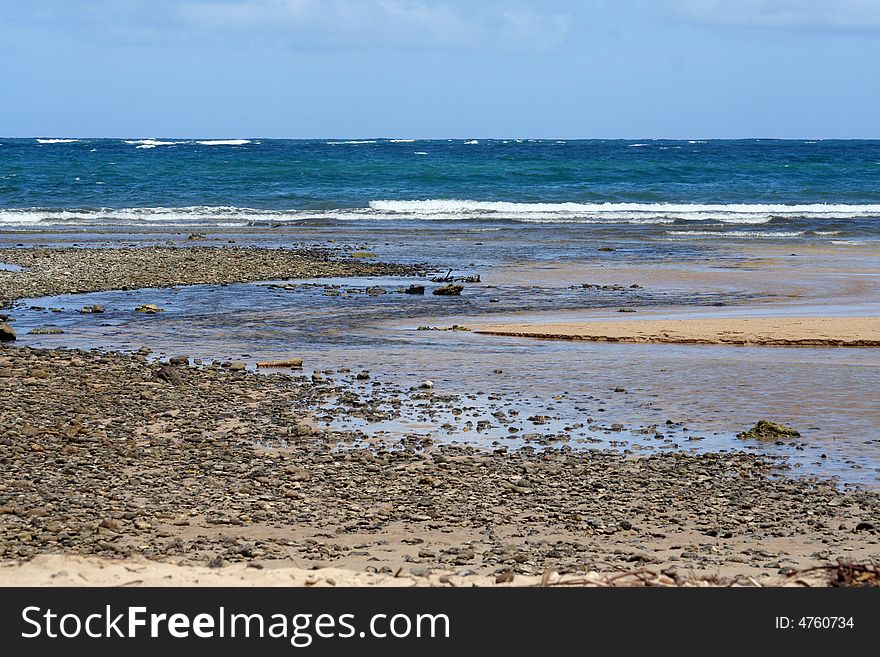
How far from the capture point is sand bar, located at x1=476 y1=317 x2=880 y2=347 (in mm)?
13227

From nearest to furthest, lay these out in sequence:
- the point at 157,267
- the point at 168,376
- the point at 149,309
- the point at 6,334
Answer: the point at 168,376 < the point at 6,334 < the point at 149,309 < the point at 157,267

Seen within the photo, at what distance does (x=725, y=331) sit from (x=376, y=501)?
7.74 m

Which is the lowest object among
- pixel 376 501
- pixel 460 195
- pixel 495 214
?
pixel 376 501

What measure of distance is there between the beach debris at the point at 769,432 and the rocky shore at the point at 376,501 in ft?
2.30

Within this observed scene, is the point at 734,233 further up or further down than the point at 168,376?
further up

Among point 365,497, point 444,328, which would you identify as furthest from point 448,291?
point 365,497

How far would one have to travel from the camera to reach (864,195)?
157 ft

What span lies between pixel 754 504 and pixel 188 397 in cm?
491

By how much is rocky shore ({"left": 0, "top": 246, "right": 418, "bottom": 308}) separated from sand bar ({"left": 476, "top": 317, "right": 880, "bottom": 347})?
6.96 metres

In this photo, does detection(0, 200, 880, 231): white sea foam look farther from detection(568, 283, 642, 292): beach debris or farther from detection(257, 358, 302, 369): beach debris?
detection(257, 358, 302, 369): beach debris

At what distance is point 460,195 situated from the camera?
154 feet

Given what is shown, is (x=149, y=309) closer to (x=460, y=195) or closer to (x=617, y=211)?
(x=617, y=211)

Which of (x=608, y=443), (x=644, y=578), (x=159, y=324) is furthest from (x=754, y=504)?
(x=159, y=324)

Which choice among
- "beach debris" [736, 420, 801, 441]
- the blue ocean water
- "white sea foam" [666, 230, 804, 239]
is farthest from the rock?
"white sea foam" [666, 230, 804, 239]
